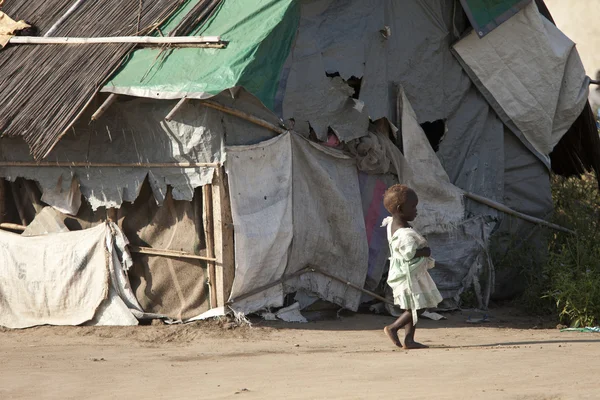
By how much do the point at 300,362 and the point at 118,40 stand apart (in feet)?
12.4

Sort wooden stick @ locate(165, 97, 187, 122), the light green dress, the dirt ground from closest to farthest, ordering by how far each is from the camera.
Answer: the dirt ground
the light green dress
wooden stick @ locate(165, 97, 187, 122)

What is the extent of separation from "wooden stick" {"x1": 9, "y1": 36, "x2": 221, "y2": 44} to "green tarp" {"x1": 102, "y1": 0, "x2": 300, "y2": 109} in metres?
Result: 0.09

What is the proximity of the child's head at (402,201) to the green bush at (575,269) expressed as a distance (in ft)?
8.00

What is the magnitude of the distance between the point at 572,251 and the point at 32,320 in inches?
211

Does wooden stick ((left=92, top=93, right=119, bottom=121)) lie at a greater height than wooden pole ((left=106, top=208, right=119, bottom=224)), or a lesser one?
greater

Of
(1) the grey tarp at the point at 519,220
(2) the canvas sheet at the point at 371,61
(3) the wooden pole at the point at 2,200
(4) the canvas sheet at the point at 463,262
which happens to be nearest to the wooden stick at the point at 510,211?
(1) the grey tarp at the point at 519,220

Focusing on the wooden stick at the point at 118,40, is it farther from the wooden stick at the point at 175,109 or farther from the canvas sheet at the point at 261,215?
the canvas sheet at the point at 261,215

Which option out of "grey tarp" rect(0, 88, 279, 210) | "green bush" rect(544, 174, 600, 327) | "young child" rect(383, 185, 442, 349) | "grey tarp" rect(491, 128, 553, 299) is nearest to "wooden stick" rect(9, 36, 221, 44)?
"grey tarp" rect(0, 88, 279, 210)

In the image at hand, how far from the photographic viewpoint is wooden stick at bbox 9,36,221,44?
315 inches

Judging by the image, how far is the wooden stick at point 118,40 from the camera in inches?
315

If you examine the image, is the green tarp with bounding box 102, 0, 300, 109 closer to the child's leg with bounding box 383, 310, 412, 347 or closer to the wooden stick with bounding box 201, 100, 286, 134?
the wooden stick with bounding box 201, 100, 286, 134

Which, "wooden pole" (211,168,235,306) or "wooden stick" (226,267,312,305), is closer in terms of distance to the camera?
"wooden pole" (211,168,235,306)

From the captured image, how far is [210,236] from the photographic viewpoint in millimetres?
7914

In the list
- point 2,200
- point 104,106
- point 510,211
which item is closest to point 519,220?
point 510,211
